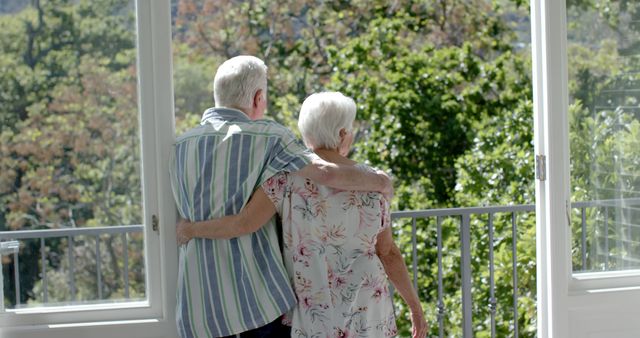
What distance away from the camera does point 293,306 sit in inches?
110

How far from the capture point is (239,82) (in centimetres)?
282

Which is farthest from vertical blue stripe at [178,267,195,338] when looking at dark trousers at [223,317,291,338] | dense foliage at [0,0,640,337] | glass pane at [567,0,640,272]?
glass pane at [567,0,640,272]

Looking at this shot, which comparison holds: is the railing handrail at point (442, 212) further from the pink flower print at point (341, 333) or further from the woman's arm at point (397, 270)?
the pink flower print at point (341, 333)

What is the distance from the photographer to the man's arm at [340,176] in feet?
8.90

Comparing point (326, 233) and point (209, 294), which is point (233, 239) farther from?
point (326, 233)

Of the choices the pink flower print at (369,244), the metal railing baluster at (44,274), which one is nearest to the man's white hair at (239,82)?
the pink flower print at (369,244)

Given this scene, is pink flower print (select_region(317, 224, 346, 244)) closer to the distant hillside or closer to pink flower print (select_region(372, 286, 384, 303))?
pink flower print (select_region(372, 286, 384, 303))

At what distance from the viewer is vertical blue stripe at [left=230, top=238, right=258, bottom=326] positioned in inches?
109

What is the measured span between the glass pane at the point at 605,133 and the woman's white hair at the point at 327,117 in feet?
3.49

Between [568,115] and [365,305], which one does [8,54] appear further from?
[568,115]

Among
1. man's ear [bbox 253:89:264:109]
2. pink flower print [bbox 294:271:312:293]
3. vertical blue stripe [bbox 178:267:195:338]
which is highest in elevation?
man's ear [bbox 253:89:264:109]

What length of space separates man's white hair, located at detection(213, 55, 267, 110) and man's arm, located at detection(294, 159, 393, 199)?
28 cm

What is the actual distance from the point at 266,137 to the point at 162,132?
19.3 inches

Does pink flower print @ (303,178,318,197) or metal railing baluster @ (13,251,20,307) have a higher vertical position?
pink flower print @ (303,178,318,197)
